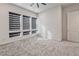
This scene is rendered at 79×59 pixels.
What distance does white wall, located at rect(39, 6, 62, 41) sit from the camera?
271cm

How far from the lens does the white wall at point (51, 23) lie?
2707 mm

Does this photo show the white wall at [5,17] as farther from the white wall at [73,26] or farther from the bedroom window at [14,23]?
the white wall at [73,26]

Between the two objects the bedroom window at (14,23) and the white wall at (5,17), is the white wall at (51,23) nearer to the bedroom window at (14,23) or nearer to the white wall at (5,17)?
the white wall at (5,17)

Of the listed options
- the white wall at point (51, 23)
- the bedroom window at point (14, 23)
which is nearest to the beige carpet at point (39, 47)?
the white wall at point (51, 23)

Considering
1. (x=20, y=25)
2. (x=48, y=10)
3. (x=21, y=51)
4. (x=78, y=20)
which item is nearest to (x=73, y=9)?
(x=78, y=20)

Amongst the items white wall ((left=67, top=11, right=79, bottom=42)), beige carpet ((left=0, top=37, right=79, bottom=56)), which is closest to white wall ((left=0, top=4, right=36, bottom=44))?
beige carpet ((left=0, top=37, right=79, bottom=56))

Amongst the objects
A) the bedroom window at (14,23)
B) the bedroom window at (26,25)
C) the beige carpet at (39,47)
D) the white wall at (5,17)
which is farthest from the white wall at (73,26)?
the bedroom window at (14,23)

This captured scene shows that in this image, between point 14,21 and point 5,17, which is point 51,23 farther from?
point 5,17

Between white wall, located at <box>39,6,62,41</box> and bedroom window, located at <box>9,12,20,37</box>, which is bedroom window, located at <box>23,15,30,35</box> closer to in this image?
bedroom window, located at <box>9,12,20,37</box>

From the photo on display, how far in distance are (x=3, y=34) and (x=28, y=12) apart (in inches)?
41.9

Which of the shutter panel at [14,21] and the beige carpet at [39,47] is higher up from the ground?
the shutter panel at [14,21]

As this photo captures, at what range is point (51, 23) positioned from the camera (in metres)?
2.79

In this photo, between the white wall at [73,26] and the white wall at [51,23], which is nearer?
the white wall at [51,23]

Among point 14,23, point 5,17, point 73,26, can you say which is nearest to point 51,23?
point 73,26
